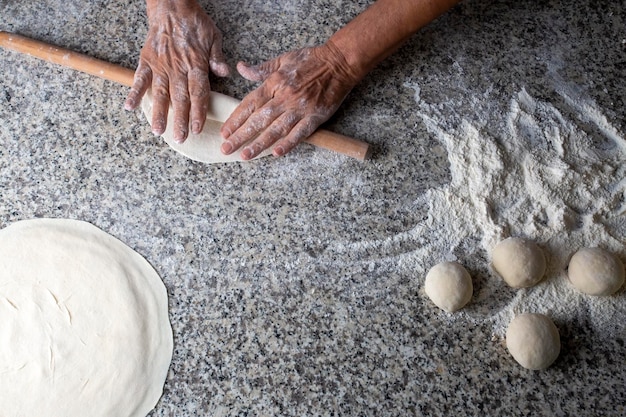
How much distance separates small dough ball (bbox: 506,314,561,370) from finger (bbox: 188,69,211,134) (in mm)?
856

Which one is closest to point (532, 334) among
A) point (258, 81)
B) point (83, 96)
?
point (258, 81)

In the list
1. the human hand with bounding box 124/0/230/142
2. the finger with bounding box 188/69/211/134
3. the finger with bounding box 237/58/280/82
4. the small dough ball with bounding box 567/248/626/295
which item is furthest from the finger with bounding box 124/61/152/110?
the small dough ball with bounding box 567/248/626/295

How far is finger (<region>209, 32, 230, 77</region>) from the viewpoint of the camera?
4.75ft

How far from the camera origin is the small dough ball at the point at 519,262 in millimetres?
1221

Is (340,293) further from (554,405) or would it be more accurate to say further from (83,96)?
(83,96)

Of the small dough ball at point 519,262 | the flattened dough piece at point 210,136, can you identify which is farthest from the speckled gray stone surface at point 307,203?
the small dough ball at point 519,262

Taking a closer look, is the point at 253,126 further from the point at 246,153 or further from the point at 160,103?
the point at 160,103

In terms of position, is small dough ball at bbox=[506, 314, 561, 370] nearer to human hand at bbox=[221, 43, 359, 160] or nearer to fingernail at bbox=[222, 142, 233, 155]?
human hand at bbox=[221, 43, 359, 160]

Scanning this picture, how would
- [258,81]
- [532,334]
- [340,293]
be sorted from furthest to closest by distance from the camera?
1. [258,81]
2. [340,293]
3. [532,334]

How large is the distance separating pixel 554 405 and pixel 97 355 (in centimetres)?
98

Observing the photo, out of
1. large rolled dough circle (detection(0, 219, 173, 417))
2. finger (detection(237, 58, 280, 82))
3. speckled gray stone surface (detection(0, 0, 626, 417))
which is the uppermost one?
finger (detection(237, 58, 280, 82))

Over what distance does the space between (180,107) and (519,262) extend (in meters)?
0.86

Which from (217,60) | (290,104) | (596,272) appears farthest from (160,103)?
(596,272)

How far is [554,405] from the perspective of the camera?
3.90 feet
